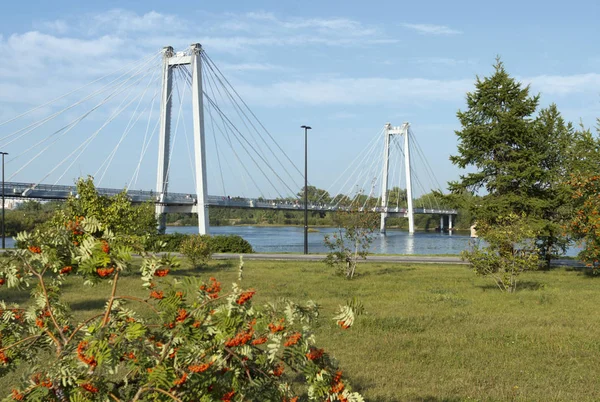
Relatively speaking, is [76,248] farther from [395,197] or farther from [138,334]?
[395,197]

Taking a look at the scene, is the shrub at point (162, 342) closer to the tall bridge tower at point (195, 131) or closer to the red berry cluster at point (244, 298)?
the red berry cluster at point (244, 298)

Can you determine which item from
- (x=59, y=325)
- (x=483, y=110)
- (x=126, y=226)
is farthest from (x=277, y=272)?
(x=59, y=325)

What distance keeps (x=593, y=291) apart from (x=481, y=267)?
9.32ft

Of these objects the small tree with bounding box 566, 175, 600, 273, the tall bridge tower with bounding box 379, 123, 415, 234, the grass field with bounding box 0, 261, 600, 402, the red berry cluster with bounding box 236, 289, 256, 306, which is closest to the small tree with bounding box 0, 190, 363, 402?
the red berry cluster with bounding box 236, 289, 256, 306

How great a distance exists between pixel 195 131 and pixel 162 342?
33.1m

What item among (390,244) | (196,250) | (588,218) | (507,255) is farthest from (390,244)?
(507,255)

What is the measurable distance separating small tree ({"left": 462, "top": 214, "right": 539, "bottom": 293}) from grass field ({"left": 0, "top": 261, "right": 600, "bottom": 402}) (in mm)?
509

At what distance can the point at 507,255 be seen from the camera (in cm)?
1579

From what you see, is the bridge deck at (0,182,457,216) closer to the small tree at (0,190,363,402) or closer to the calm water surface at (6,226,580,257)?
the calm water surface at (6,226,580,257)

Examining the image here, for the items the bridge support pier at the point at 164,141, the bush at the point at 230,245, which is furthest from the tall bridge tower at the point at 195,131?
the bush at the point at 230,245

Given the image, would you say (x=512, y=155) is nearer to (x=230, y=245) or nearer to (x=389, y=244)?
(x=230, y=245)

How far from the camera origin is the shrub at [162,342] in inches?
118

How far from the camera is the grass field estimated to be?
6410mm

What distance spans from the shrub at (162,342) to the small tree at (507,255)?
42.2 feet
